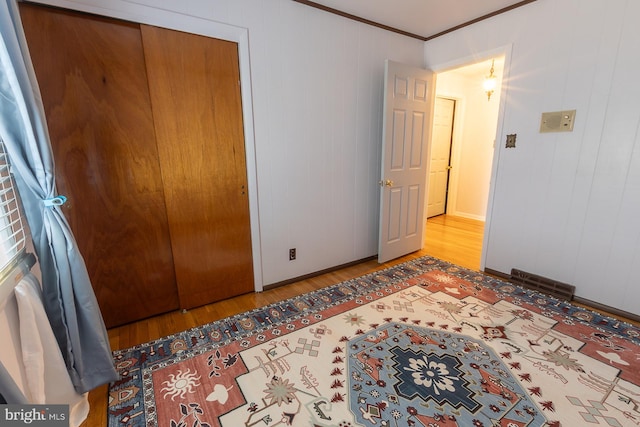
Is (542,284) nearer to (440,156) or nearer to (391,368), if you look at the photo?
(391,368)

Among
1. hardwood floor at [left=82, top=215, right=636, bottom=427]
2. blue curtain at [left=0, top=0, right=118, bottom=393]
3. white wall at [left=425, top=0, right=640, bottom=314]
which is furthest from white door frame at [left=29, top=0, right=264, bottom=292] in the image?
white wall at [left=425, top=0, right=640, bottom=314]

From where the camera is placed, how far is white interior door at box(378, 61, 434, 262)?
2908 millimetres

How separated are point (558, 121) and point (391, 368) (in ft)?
7.87

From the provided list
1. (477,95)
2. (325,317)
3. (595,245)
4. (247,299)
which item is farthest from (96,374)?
(477,95)

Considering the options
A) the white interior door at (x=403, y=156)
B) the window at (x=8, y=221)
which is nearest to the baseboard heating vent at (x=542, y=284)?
the white interior door at (x=403, y=156)

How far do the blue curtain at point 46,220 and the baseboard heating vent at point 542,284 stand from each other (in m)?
3.28

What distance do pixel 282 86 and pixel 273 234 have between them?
1298mm

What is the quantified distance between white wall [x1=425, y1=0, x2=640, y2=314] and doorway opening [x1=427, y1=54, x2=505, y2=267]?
204 centimetres

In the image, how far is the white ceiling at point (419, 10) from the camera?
2430mm

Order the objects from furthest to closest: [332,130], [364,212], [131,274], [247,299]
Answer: [364,212] < [332,130] < [247,299] < [131,274]

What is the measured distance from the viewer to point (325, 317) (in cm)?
220

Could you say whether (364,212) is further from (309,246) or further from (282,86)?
(282,86)

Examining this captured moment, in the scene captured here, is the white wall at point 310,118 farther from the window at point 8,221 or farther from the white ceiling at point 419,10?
the window at point 8,221

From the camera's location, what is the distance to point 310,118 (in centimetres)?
260
